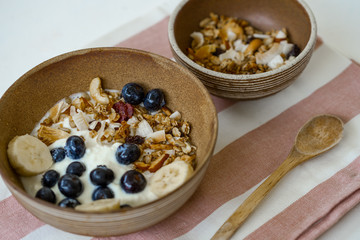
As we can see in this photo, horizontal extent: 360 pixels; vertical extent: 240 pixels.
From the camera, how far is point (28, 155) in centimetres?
92

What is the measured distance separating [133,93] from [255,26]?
1.61 feet

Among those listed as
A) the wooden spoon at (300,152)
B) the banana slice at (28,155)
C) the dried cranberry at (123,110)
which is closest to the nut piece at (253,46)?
the wooden spoon at (300,152)

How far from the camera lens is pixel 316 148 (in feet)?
3.56

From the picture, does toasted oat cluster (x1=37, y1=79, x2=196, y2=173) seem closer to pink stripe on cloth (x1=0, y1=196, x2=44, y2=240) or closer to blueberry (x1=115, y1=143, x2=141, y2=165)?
blueberry (x1=115, y1=143, x2=141, y2=165)

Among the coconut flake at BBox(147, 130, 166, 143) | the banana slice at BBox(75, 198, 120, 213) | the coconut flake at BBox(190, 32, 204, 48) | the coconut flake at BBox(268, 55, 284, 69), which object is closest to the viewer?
the banana slice at BBox(75, 198, 120, 213)

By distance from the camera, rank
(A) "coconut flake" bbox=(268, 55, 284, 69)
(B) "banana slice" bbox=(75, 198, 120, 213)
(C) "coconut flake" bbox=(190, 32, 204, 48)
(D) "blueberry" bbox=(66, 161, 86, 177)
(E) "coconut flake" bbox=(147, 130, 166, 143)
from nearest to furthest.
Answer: (B) "banana slice" bbox=(75, 198, 120, 213) < (D) "blueberry" bbox=(66, 161, 86, 177) < (E) "coconut flake" bbox=(147, 130, 166, 143) < (A) "coconut flake" bbox=(268, 55, 284, 69) < (C) "coconut flake" bbox=(190, 32, 204, 48)

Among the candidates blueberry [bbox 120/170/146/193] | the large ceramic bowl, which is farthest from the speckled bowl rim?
blueberry [bbox 120/170/146/193]

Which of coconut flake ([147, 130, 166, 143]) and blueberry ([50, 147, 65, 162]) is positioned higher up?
blueberry ([50, 147, 65, 162])

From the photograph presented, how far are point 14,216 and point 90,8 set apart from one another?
0.80m

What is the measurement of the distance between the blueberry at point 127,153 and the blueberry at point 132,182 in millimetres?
48

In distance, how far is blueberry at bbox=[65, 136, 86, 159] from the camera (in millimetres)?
933

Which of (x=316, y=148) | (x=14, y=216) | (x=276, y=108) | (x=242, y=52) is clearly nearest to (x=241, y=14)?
(x=242, y=52)

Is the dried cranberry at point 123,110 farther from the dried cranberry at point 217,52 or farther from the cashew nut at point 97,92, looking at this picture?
the dried cranberry at point 217,52

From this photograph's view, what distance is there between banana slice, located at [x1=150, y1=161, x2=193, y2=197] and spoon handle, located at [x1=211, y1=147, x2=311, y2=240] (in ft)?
0.46
